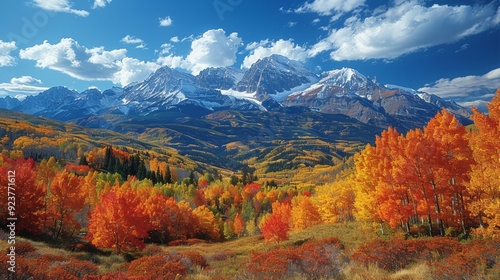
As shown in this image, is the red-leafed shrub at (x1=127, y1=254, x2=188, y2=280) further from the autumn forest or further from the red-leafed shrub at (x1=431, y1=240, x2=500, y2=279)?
the red-leafed shrub at (x1=431, y1=240, x2=500, y2=279)

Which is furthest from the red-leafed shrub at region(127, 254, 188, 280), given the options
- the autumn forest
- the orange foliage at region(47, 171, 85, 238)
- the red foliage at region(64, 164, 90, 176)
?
the red foliage at region(64, 164, 90, 176)

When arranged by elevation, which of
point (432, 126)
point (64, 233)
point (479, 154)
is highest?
point (432, 126)

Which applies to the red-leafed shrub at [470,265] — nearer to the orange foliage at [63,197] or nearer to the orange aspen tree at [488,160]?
the orange aspen tree at [488,160]

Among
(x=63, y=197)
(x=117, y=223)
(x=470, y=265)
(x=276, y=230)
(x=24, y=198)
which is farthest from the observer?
(x=276, y=230)

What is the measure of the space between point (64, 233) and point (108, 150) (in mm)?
116590

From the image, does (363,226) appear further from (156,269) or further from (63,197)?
(63,197)

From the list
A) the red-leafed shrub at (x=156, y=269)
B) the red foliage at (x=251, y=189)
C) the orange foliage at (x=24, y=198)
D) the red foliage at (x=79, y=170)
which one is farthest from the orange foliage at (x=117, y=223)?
the red foliage at (x=251, y=189)

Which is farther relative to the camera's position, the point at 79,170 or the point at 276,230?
the point at 79,170

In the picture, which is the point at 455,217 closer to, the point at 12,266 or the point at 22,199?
the point at 12,266

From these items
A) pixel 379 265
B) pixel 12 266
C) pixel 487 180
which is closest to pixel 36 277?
pixel 12 266

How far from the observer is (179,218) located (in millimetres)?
74125

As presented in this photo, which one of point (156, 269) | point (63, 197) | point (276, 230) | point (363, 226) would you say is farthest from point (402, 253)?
point (63, 197)

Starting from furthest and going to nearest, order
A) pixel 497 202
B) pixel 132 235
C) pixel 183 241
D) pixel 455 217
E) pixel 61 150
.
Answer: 1. pixel 61 150
2. pixel 183 241
3. pixel 132 235
4. pixel 455 217
5. pixel 497 202

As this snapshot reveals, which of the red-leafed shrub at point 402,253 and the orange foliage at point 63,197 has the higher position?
the orange foliage at point 63,197
